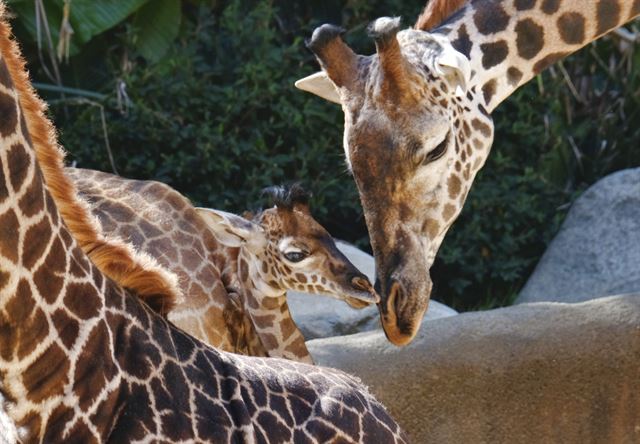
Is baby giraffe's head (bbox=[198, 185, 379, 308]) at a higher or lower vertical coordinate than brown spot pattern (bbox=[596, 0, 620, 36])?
lower

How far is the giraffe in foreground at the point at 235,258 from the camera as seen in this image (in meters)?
6.15

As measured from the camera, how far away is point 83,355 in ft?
10.4

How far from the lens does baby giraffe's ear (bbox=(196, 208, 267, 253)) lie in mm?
6348

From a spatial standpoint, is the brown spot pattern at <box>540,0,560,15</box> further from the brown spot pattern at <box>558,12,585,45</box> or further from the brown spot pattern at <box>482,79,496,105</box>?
the brown spot pattern at <box>482,79,496,105</box>

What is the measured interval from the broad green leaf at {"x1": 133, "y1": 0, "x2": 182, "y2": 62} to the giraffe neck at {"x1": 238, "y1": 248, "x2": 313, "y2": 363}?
2911 millimetres

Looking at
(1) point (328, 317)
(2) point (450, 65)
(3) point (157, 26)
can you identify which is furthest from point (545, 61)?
(3) point (157, 26)

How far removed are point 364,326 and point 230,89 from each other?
211 centimetres

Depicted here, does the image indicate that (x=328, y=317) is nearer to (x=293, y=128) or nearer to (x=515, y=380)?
(x=515, y=380)

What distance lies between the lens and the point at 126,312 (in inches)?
133

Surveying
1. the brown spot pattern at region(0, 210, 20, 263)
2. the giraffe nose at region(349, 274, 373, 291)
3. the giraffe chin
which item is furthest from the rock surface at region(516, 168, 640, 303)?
the brown spot pattern at region(0, 210, 20, 263)

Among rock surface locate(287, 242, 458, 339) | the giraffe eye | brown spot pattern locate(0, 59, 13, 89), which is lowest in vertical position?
rock surface locate(287, 242, 458, 339)

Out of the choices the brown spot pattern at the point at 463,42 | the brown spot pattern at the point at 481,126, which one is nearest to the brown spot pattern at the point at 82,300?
the brown spot pattern at the point at 481,126

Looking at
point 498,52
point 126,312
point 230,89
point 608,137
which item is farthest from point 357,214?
point 126,312

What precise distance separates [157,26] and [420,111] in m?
5.00
